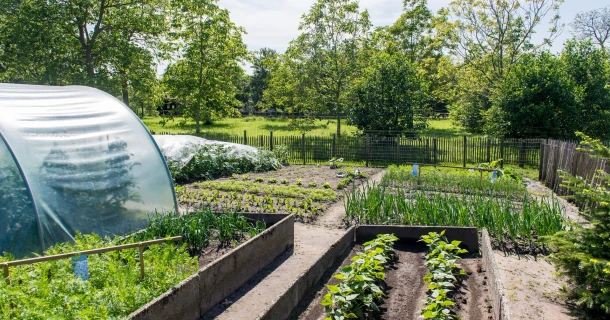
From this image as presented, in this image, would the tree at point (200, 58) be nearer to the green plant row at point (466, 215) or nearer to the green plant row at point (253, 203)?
the green plant row at point (253, 203)

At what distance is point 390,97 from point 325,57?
5.87 m

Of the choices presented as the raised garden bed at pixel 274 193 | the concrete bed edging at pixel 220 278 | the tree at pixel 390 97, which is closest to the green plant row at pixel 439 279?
the concrete bed edging at pixel 220 278

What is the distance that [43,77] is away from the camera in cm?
2439

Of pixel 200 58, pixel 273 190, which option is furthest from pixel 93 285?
pixel 200 58

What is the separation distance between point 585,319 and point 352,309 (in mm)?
2563

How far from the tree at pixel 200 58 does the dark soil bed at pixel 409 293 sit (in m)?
21.6

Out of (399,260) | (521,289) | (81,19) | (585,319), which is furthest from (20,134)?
(81,19)

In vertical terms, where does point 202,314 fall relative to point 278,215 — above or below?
below

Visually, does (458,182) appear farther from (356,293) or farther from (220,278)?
(220,278)

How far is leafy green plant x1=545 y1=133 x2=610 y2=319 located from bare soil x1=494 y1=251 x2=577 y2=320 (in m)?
0.25

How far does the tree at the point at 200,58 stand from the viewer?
86.8 feet

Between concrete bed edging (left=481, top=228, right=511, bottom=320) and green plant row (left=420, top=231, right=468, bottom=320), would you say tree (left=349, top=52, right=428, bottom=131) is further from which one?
concrete bed edging (left=481, top=228, right=511, bottom=320)

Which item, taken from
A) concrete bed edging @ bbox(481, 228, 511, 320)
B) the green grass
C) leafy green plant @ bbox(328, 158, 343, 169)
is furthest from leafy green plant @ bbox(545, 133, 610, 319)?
the green grass

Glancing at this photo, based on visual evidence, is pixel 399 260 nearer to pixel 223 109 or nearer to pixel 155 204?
pixel 155 204
